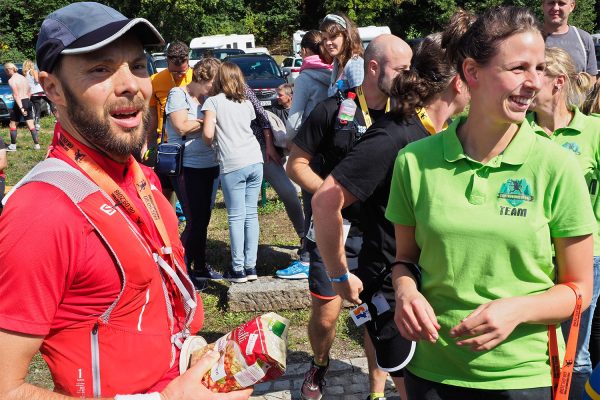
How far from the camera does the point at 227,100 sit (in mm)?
6078

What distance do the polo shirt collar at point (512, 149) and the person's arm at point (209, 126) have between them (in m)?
3.88

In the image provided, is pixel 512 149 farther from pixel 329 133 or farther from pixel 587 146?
pixel 329 133

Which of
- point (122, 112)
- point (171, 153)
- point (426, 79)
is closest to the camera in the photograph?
point (122, 112)

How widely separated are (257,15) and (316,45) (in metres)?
37.3

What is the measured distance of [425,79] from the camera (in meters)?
2.96

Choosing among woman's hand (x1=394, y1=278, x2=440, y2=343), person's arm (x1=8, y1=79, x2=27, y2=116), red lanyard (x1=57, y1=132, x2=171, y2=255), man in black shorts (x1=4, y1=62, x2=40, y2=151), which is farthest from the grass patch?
person's arm (x1=8, y1=79, x2=27, y2=116)

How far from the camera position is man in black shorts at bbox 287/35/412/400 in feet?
11.2

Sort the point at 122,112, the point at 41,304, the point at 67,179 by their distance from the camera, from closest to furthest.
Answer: the point at 41,304, the point at 67,179, the point at 122,112

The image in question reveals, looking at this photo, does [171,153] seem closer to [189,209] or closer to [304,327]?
[189,209]

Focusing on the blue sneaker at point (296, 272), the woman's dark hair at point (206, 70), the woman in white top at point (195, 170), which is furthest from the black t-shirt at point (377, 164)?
the woman's dark hair at point (206, 70)

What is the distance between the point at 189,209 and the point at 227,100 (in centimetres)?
111

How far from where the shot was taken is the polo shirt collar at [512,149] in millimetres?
2131

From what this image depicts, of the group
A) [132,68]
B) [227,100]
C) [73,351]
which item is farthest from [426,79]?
[227,100]

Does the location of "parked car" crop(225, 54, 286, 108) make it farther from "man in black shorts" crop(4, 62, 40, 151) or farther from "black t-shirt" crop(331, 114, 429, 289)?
"black t-shirt" crop(331, 114, 429, 289)
